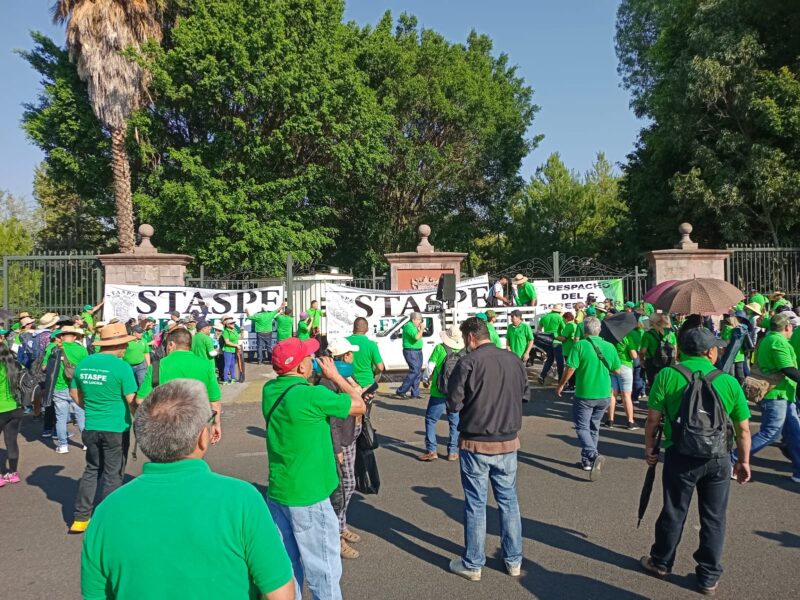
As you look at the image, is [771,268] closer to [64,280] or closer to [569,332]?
[569,332]

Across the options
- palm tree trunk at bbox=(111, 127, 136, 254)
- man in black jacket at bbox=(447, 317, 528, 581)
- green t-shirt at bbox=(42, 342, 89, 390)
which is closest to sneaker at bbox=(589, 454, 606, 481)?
man in black jacket at bbox=(447, 317, 528, 581)

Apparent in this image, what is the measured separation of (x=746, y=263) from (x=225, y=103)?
17.3m

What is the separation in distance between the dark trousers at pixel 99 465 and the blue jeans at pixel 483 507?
3233mm

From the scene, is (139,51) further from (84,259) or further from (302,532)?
(302,532)

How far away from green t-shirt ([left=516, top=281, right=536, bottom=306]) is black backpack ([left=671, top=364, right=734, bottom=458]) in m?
11.4

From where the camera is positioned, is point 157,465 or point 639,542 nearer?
point 157,465

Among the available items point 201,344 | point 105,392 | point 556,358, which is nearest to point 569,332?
point 556,358

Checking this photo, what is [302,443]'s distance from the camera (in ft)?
12.6

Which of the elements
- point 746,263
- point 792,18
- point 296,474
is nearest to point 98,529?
point 296,474

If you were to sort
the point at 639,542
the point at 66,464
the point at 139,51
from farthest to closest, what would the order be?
1. the point at 139,51
2. the point at 66,464
3. the point at 639,542

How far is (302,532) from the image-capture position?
3779mm

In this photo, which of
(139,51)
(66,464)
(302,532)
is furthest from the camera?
(139,51)

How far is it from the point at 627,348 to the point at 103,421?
729 cm

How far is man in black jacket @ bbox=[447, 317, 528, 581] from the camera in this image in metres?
4.65
